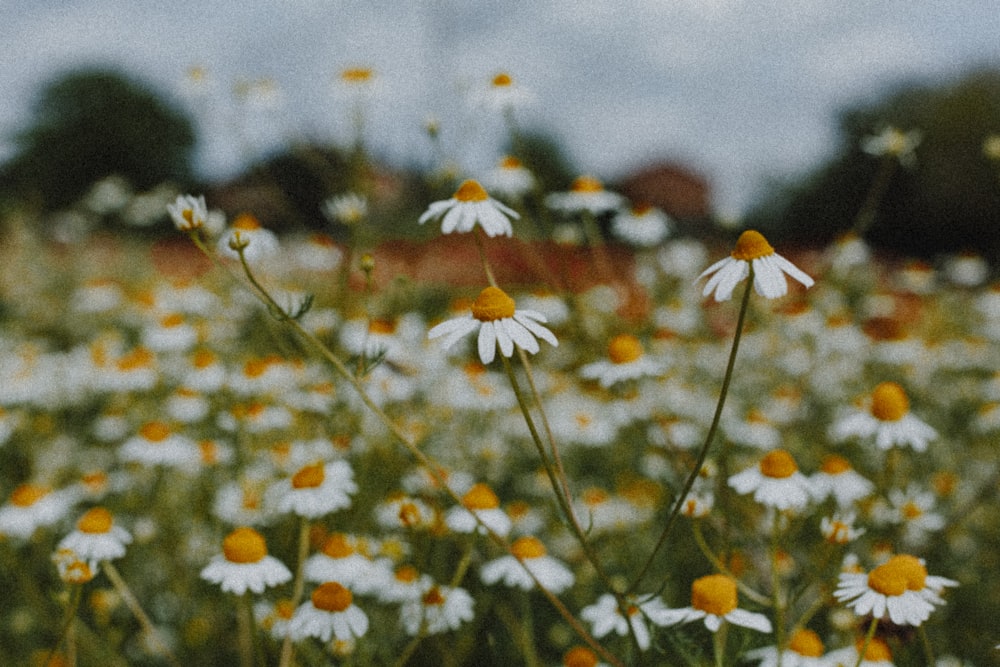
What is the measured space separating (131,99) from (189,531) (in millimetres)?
27985

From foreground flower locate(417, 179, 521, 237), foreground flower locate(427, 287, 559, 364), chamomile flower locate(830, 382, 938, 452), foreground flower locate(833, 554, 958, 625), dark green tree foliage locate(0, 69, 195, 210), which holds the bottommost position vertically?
dark green tree foliage locate(0, 69, 195, 210)

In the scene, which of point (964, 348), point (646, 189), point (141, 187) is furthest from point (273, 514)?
point (141, 187)

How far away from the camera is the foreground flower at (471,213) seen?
157cm

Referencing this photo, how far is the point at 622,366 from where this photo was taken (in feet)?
7.13

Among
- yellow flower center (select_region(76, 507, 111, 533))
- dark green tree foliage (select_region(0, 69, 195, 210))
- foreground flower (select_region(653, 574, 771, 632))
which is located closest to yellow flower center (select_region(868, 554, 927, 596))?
foreground flower (select_region(653, 574, 771, 632))

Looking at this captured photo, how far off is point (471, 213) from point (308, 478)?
740mm

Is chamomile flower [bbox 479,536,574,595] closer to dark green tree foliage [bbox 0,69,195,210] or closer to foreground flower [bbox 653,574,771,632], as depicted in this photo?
foreground flower [bbox 653,574,771,632]

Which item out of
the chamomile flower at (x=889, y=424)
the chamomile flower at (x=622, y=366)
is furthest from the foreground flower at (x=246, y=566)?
the chamomile flower at (x=889, y=424)

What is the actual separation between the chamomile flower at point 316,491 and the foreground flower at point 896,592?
1.02 m

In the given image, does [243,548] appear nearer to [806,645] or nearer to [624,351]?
[624,351]

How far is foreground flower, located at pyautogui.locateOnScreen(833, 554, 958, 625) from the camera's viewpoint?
1.44 meters

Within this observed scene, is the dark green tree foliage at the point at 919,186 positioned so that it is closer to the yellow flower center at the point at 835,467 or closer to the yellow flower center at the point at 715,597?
the yellow flower center at the point at 835,467

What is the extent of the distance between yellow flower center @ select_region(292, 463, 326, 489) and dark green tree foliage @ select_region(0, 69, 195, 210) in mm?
25996

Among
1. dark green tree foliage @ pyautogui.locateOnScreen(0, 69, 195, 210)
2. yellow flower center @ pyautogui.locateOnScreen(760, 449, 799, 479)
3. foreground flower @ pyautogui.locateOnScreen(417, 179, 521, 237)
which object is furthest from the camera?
dark green tree foliage @ pyautogui.locateOnScreen(0, 69, 195, 210)
